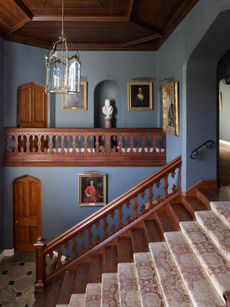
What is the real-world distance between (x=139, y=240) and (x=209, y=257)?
2.14 m

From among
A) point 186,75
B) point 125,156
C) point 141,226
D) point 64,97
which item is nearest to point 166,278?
point 141,226

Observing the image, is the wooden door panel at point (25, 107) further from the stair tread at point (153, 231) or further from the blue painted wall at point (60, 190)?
the stair tread at point (153, 231)

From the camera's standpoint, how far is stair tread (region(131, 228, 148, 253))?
5.79m

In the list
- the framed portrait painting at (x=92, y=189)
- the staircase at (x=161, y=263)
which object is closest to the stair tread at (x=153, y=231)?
the staircase at (x=161, y=263)

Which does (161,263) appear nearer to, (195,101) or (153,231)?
(153,231)

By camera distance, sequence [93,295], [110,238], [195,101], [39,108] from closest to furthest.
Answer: [93,295] → [195,101] → [110,238] → [39,108]

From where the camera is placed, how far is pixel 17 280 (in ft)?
27.0

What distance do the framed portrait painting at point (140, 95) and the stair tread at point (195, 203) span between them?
17.0ft

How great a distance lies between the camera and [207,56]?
625 centimetres

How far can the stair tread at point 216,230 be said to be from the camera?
4.13m

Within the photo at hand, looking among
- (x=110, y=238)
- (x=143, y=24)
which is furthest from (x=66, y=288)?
(x=143, y=24)

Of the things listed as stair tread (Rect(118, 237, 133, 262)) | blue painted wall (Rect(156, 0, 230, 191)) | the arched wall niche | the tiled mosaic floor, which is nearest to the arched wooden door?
the tiled mosaic floor

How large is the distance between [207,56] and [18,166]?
608 cm

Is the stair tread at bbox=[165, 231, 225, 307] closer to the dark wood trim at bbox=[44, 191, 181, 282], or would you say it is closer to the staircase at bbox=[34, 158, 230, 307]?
the staircase at bbox=[34, 158, 230, 307]
